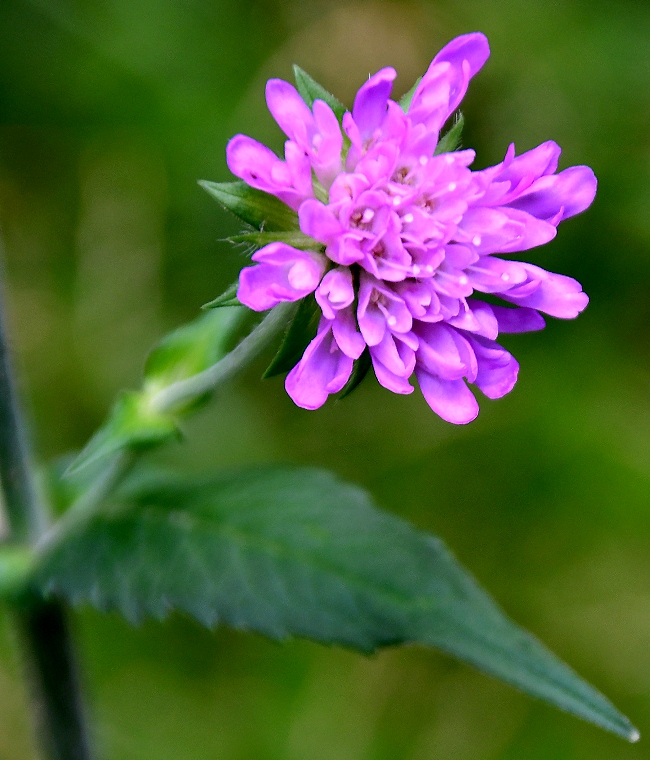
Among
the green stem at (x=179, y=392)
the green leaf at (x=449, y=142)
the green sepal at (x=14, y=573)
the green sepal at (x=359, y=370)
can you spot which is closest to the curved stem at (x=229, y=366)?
the green stem at (x=179, y=392)

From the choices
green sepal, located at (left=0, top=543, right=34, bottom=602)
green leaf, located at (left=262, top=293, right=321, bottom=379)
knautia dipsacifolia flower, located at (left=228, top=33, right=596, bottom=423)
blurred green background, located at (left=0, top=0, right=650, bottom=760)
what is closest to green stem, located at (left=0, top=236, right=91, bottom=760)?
green sepal, located at (left=0, top=543, right=34, bottom=602)

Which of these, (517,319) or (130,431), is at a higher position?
(517,319)

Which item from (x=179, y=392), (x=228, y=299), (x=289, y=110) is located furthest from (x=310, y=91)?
(x=179, y=392)

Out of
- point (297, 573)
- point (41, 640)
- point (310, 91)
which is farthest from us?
point (41, 640)

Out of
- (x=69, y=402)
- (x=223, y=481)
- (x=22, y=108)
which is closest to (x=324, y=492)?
(x=223, y=481)

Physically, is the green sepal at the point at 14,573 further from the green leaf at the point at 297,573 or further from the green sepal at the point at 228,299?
the green sepal at the point at 228,299

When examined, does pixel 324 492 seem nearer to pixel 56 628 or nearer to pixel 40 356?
pixel 56 628

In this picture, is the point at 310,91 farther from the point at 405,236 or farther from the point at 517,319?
the point at 517,319
